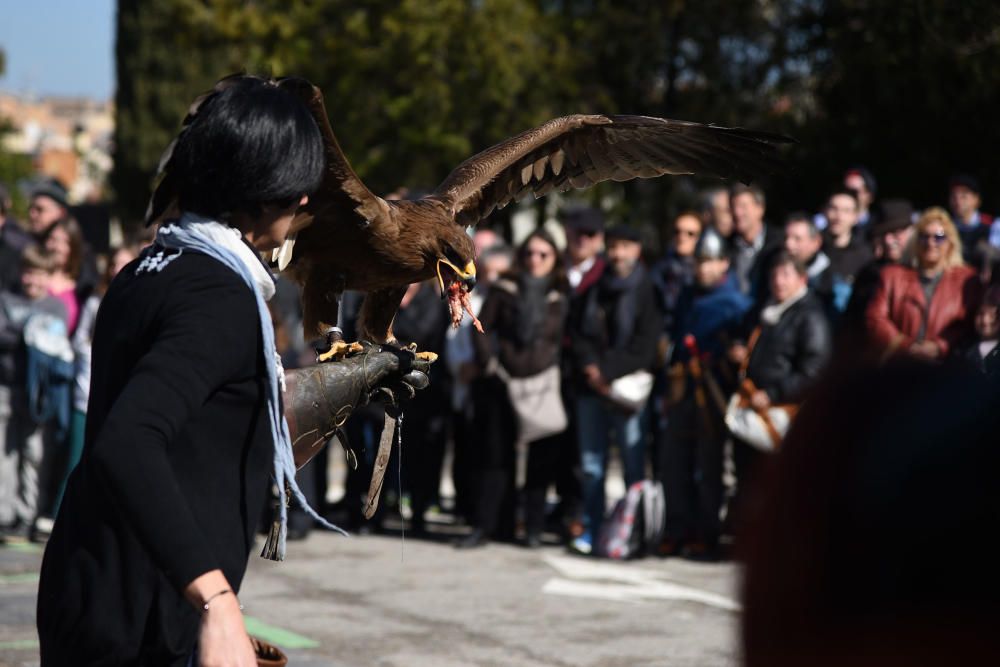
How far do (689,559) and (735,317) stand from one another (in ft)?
5.08

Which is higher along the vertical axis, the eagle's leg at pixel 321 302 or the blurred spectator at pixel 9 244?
the blurred spectator at pixel 9 244

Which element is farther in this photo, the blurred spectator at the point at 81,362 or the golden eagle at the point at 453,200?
the blurred spectator at the point at 81,362

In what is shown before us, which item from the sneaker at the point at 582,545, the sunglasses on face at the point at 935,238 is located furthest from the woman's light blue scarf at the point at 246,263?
the sneaker at the point at 582,545

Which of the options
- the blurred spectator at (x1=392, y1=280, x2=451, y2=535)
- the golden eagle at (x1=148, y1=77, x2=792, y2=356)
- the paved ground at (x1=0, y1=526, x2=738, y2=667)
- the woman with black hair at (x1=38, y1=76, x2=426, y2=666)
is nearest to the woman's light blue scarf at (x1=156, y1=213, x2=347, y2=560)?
the woman with black hair at (x1=38, y1=76, x2=426, y2=666)

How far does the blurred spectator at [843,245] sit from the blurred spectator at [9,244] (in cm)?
538

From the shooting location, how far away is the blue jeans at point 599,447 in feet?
30.1

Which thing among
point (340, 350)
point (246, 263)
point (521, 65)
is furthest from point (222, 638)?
point (521, 65)

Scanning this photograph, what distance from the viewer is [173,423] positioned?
7.56 ft

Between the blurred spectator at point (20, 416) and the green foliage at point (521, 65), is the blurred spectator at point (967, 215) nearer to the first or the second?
the blurred spectator at point (20, 416)

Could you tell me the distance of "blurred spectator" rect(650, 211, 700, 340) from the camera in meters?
9.66

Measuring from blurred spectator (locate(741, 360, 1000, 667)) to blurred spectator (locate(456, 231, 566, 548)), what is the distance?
8211mm

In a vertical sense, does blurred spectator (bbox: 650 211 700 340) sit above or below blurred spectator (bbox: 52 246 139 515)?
above

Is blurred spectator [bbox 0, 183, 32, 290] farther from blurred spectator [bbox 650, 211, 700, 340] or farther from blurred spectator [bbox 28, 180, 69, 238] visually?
blurred spectator [bbox 650, 211, 700, 340]

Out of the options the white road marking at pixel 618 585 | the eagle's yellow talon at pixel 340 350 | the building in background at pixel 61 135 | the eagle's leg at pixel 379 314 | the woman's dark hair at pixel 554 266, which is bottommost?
the white road marking at pixel 618 585
